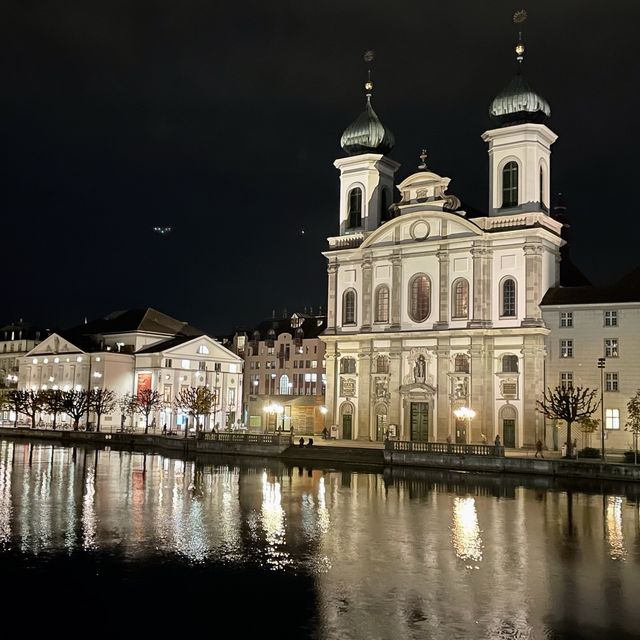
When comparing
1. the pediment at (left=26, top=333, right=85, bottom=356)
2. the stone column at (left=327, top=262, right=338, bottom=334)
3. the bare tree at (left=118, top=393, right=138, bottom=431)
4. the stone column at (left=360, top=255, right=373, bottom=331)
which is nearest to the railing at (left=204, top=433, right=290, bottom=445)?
the stone column at (left=360, top=255, right=373, bottom=331)

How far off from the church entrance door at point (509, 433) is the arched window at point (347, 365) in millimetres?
15176

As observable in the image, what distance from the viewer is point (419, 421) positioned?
70.1 metres

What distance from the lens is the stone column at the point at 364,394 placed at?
238 feet

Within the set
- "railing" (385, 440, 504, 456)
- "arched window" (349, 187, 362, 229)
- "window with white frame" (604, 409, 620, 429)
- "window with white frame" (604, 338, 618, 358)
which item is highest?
"arched window" (349, 187, 362, 229)

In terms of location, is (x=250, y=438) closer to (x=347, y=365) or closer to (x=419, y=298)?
(x=347, y=365)

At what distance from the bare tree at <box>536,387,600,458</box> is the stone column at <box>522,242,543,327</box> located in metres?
5.76

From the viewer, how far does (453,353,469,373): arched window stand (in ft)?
224

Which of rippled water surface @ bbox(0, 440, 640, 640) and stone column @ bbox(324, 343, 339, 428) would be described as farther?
stone column @ bbox(324, 343, 339, 428)

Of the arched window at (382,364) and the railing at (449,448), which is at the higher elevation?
the arched window at (382,364)

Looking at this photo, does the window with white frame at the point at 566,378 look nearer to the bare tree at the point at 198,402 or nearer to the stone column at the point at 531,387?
the stone column at the point at 531,387

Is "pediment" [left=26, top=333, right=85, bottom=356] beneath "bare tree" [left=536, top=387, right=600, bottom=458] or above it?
above

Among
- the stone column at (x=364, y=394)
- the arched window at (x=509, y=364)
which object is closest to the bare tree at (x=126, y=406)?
the stone column at (x=364, y=394)

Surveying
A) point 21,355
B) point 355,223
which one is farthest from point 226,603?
point 21,355

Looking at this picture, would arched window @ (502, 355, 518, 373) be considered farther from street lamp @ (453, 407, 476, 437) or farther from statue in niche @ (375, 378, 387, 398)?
statue in niche @ (375, 378, 387, 398)
